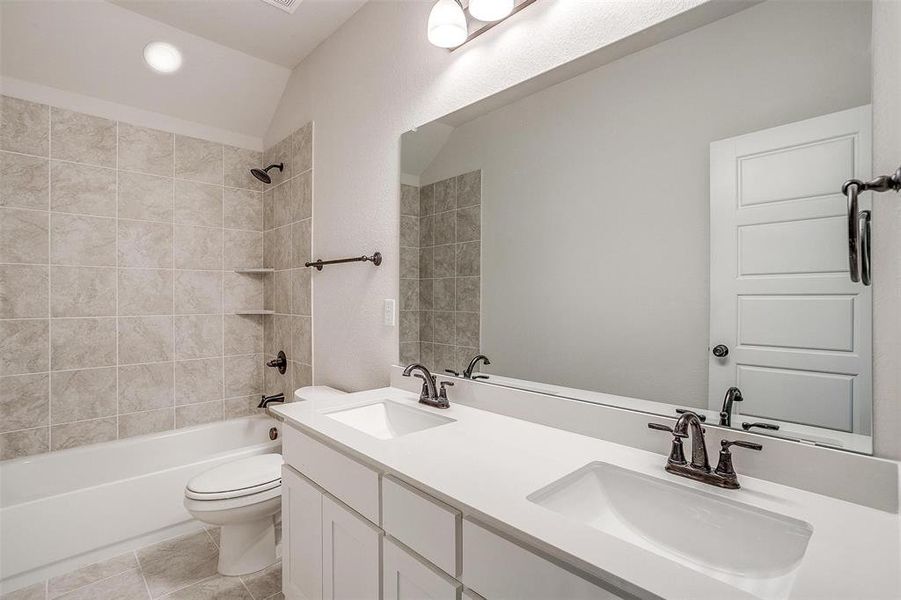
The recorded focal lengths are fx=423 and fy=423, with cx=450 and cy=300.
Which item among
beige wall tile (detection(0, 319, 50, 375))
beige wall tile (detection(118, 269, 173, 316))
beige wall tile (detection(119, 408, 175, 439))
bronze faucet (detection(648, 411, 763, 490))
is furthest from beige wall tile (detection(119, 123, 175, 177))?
bronze faucet (detection(648, 411, 763, 490))

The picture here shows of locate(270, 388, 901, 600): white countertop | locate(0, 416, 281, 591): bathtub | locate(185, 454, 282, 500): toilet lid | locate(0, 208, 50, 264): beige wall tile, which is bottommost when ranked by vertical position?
locate(0, 416, 281, 591): bathtub

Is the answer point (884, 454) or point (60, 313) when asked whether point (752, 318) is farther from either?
point (60, 313)

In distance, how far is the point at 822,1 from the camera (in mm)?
846

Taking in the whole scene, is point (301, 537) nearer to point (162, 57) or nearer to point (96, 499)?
point (96, 499)

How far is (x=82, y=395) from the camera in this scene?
7.64 ft

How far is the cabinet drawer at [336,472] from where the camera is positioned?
3.50ft

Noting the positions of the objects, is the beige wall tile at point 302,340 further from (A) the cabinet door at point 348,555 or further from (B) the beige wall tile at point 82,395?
(A) the cabinet door at point 348,555

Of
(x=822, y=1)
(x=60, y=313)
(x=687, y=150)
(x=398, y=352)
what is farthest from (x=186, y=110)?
(x=822, y=1)

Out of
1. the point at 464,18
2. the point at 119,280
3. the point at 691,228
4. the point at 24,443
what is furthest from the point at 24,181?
the point at 691,228

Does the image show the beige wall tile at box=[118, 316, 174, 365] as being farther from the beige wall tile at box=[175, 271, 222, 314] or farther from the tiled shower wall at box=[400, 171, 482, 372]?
the tiled shower wall at box=[400, 171, 482, 372]

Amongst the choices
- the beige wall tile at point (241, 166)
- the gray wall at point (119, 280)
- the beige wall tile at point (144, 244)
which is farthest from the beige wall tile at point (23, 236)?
the beige wall tile at point (241, 166)

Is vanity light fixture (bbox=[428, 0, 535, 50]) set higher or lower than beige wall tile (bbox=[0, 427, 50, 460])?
higher

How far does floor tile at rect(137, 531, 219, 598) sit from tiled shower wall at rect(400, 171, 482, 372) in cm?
136

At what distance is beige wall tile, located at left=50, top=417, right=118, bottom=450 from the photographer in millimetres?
2256
